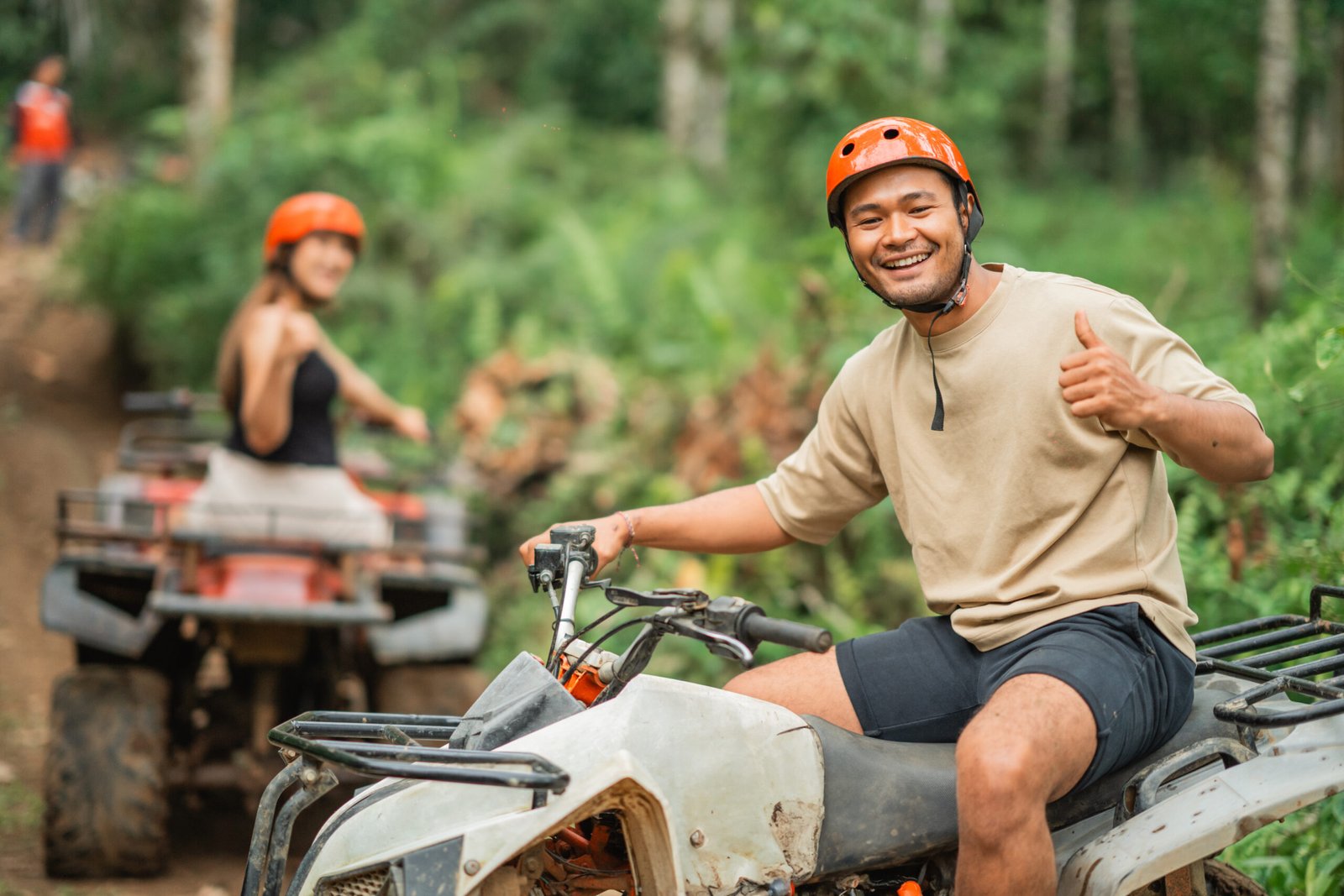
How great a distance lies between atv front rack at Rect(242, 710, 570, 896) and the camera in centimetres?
243

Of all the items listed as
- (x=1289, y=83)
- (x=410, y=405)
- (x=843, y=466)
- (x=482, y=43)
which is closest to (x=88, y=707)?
(x=843, y=466)

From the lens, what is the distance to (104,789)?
496cm

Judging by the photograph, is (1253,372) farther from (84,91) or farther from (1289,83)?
(84,91)

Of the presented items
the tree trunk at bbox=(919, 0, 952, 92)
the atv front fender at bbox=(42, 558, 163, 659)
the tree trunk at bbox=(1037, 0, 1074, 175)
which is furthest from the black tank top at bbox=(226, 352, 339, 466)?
the tree trunk at bbox=(1037, 0, 1074, 175)

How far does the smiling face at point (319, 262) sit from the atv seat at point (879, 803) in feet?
11.9

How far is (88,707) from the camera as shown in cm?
510

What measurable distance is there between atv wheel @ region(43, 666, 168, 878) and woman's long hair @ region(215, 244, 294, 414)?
142 centimetres

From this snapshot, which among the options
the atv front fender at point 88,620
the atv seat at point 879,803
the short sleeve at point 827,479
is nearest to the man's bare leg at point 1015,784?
the atv seat at point 879,803

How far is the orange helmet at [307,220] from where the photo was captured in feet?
18.5

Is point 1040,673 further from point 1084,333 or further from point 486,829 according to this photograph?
point 486,829

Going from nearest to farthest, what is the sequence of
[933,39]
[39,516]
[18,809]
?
1. [18,809]
2. [39,516]
3. [933,39]

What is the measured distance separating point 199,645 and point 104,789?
2.63 ft

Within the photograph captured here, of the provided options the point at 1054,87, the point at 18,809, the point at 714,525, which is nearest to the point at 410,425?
the point at 18,809

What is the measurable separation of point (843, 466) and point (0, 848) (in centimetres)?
386
